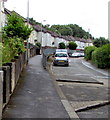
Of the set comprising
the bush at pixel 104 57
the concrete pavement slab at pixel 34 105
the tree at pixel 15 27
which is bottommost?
the concrete pavement slab at pixel 34 105

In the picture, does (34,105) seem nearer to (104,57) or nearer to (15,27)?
(15,27)

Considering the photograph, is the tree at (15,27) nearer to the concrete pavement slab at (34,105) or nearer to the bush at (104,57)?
the bush at (104,57)

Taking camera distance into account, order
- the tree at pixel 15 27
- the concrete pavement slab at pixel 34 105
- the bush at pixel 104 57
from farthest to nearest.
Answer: the bush at pixel 104 57
the tree at pixel 15 27
the concrete pavement slab at pixel 34 105

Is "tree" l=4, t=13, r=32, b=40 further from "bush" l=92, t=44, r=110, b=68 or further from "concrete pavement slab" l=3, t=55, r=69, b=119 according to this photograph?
"concrete pavement slab" l=3, t=55, r=69, b=119

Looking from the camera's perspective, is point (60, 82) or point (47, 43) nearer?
point (60, 82)

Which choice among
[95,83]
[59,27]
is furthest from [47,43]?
[95,83]

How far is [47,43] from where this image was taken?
253 ft

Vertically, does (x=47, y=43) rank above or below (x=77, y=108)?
above

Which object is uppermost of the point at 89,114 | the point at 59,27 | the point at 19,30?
the point at 59,27

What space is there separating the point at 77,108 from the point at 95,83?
6.65 m

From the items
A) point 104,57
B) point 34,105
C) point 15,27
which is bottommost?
point 34,105

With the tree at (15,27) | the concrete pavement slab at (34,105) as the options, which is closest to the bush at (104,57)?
the tree at (15,27)

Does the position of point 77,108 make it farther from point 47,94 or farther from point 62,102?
point 47,94

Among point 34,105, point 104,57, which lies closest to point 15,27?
point 104,57
